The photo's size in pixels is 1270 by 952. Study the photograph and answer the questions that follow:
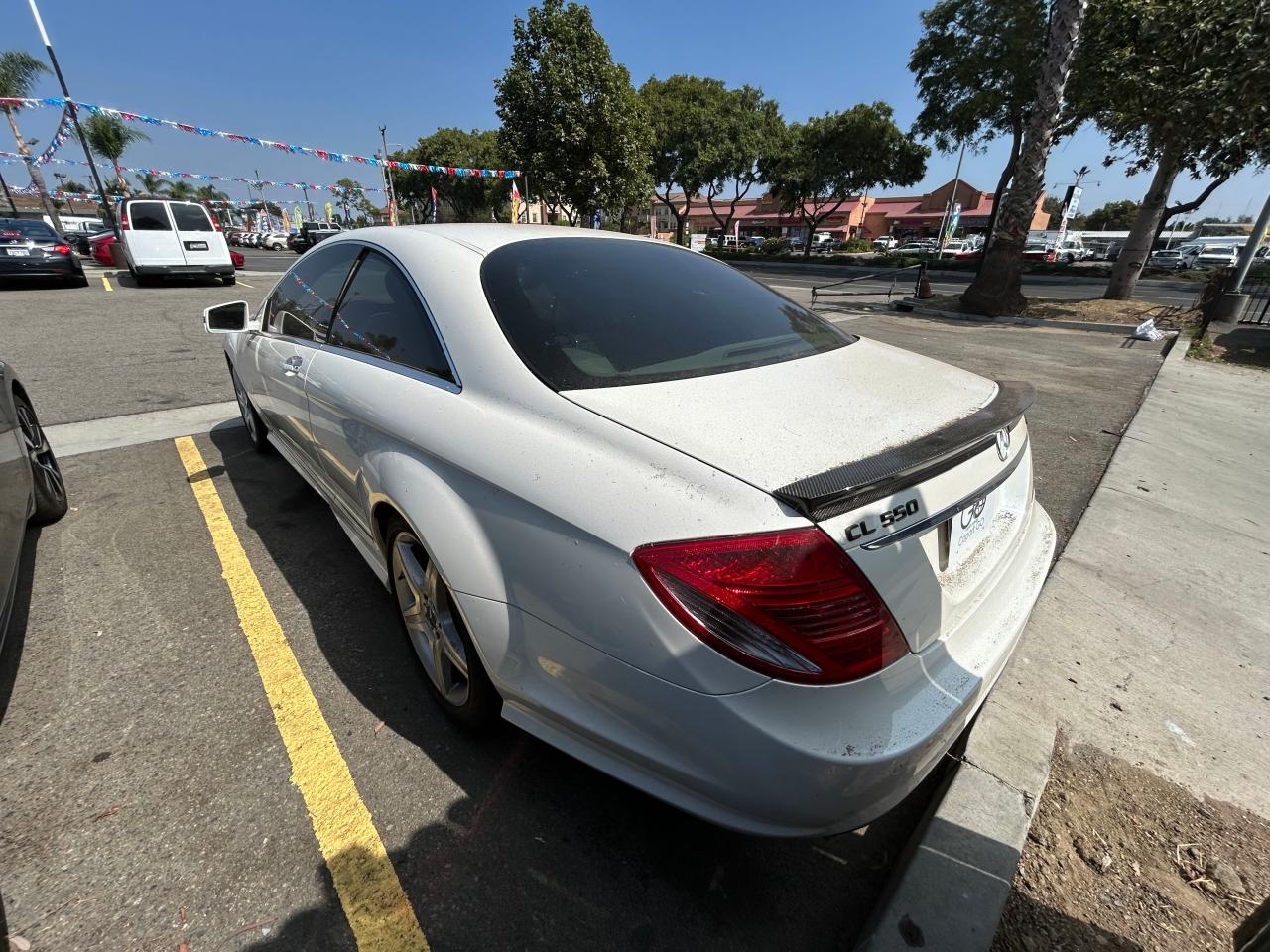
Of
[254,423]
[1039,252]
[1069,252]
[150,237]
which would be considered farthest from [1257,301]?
[1069,252]

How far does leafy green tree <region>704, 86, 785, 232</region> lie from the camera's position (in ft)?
113

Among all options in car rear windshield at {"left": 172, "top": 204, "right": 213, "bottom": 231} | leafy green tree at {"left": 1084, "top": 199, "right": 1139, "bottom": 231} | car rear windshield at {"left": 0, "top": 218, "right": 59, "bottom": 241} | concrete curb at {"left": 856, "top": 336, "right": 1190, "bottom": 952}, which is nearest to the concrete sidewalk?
concrete curb at {"left": 856, "top": 336, "right": 1190, "bottom": 952}

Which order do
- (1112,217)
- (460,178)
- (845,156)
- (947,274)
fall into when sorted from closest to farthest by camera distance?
1. (947,274)
2. (845,156)
3. (460,178)
4. (1112,217)

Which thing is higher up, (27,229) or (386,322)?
(386,322)

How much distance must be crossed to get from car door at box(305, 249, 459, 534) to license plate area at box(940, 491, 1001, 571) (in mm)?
1372

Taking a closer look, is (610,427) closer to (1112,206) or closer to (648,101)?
(648,101)

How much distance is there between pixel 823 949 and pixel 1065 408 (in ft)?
20.8

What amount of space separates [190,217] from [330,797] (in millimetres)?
15826

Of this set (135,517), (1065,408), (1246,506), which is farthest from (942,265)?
(135,517)

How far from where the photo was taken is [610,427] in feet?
4.62

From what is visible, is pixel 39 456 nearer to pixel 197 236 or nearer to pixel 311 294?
pixel 311 294

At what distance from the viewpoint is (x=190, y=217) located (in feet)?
42.9

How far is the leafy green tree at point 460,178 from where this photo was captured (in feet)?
157

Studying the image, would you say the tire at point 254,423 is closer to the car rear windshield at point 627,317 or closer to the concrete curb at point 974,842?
the car rear windshield at point 627,317
